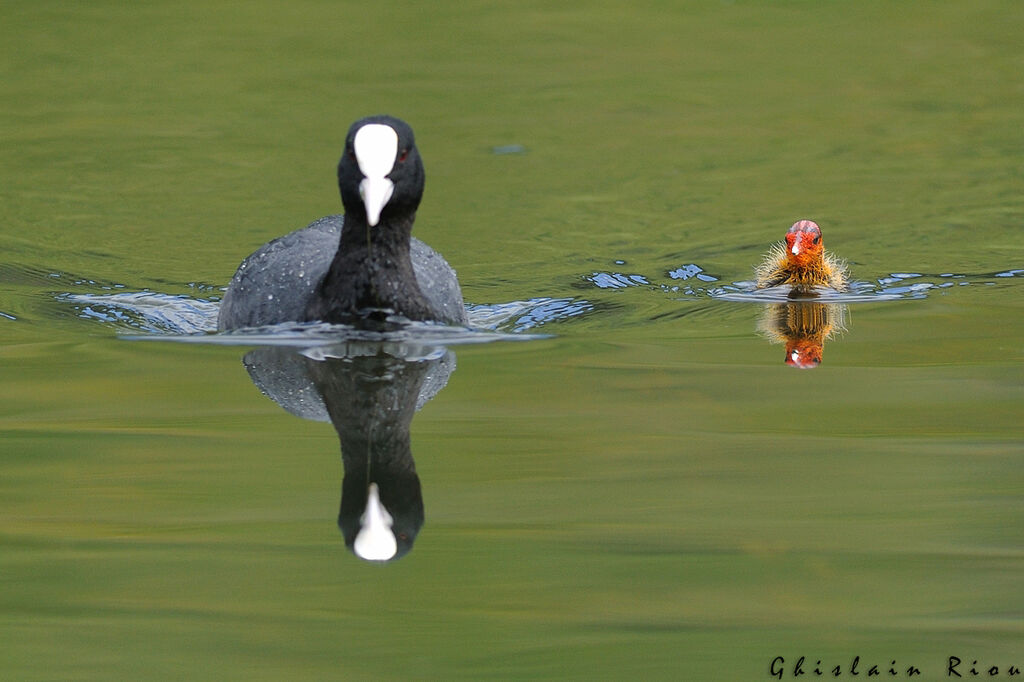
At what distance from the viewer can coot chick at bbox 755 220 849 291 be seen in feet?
26.3

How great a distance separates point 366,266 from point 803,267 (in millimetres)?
2526

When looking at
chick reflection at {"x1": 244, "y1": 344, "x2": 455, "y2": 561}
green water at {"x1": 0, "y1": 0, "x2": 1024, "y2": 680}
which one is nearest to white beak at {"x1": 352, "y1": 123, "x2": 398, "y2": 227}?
chick reflection at {"x1": 244, "y1": 344, "x2": 455, "y2": 561}

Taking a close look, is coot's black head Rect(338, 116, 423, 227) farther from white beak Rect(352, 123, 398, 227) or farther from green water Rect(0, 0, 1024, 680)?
green water Rect(0, 0, 1024, 680)

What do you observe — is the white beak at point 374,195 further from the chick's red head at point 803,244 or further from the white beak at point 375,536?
the chick's red head at point 803,244

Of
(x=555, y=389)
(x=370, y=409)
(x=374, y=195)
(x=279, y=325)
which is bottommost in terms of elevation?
(x=370, y=409)

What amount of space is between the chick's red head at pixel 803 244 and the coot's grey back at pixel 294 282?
185 centimetres

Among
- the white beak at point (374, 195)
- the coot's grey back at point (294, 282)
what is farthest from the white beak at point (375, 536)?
the coot's grey back at point (294, 282)

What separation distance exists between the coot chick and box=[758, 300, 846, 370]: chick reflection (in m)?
0.38

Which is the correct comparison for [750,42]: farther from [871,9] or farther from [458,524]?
[458,524]

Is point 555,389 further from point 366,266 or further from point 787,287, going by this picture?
point 787,287

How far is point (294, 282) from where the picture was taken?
22.1 ft

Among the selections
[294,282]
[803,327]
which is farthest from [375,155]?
[803,327]

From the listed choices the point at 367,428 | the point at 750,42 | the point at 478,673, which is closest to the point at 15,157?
the point at 750,42

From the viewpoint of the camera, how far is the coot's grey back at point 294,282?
665cm
